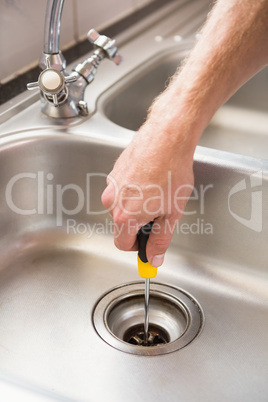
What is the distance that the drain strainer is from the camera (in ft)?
2.08

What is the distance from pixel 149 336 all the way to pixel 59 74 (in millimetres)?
350

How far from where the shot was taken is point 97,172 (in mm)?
721

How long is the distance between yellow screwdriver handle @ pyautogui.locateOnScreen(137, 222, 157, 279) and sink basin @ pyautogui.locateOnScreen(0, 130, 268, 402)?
10 centimetres

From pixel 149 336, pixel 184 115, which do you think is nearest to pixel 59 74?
→ pixel 184 115

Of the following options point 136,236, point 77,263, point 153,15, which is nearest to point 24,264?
point 77,263

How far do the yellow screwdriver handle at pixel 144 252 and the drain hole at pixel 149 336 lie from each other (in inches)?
4.9

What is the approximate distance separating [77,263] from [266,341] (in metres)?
0.27

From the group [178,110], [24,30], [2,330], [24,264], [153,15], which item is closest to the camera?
[178,110]

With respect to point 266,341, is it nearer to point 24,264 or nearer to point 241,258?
point 241,258

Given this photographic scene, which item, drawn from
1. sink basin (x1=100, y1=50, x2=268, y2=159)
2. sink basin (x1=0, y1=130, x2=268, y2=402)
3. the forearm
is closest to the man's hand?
the forearm

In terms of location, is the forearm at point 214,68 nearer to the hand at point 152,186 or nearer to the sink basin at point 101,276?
the hand at point 152,186

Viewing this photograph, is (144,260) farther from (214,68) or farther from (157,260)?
(214,68)

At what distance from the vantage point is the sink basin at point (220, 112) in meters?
0.86

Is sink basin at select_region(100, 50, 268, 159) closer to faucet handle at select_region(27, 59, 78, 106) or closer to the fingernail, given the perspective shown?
faucet handle at select_region(27, 59, 78, 106)
